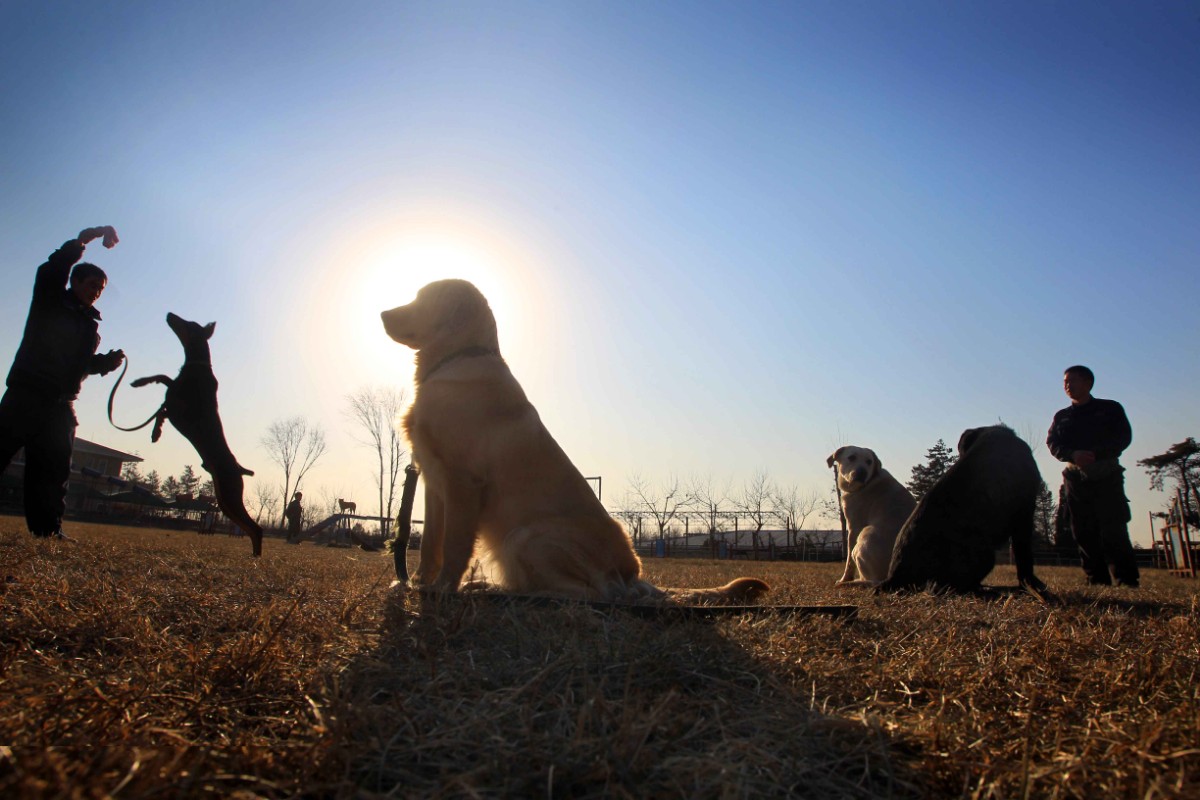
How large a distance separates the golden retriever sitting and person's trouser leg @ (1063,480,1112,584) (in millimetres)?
5409

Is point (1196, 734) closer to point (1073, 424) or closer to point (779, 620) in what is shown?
point (779, 620)

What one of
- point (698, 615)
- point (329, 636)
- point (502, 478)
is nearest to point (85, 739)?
point (329, 636)

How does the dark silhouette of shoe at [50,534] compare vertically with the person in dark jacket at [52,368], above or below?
below

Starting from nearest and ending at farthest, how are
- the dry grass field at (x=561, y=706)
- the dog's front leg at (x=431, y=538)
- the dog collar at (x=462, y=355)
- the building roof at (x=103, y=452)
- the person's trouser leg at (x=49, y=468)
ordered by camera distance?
the dry grass field at (x=561, y=706) < the dog's front leg at (x=431, y=538) < the dog collar at (x=462, y=355) < the person's trouser leg at (x=49, y=468) < the building roof at (x=103, y=452)

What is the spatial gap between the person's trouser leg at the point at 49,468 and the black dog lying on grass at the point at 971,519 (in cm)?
717

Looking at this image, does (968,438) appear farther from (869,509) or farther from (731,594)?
(731,594)

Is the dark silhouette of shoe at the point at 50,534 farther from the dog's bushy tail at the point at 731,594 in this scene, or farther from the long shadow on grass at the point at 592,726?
the long shadow on grass at the point at 592,726

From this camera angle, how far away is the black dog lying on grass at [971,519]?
4750mm

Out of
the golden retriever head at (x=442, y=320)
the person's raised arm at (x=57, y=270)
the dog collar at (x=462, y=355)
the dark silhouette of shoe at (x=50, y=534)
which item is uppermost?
the person's raised arm at (x=57, y=270)

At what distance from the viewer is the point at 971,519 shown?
4852 mm

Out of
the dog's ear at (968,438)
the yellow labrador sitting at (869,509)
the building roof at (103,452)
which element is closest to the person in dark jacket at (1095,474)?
the yellow labrador sitting at (869,509)

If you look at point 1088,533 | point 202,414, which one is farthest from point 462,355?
point 1088,533

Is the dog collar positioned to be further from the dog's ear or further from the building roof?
the building roof

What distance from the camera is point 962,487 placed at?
4902 millimetres
